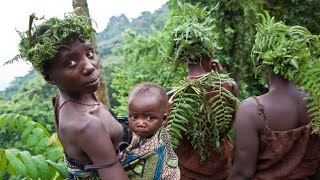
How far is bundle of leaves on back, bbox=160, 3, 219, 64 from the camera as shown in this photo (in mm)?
2885

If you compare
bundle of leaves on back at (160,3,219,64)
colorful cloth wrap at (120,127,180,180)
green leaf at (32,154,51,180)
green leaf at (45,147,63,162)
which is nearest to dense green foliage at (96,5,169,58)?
bundle of leaves on back at (160,3,219,64)

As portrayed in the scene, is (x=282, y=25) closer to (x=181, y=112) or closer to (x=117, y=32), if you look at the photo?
(x=181, y=112)

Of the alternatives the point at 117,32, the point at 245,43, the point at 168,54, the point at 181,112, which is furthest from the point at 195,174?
the point at 117,32

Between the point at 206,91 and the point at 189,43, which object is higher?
the point at 189,43

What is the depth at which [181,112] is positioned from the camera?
104 inches

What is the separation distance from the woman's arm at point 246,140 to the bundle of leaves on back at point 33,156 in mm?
971

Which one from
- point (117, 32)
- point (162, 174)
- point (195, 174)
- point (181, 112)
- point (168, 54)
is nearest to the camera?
point (162, 174)

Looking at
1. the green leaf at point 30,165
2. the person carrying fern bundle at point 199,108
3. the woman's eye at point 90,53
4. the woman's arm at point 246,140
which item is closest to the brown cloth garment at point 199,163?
the person carrying fern bundle at point 199,108

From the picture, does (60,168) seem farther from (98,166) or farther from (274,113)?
(274,113)

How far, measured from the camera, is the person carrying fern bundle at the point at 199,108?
266 cm

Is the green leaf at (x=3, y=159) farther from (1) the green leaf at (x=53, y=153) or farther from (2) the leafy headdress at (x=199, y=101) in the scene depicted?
(2) the leafy headdress at (x=199, y=101)

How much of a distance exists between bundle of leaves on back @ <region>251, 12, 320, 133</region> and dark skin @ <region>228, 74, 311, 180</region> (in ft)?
0.20

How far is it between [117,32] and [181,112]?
54112 millimetres

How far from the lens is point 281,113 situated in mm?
2473
